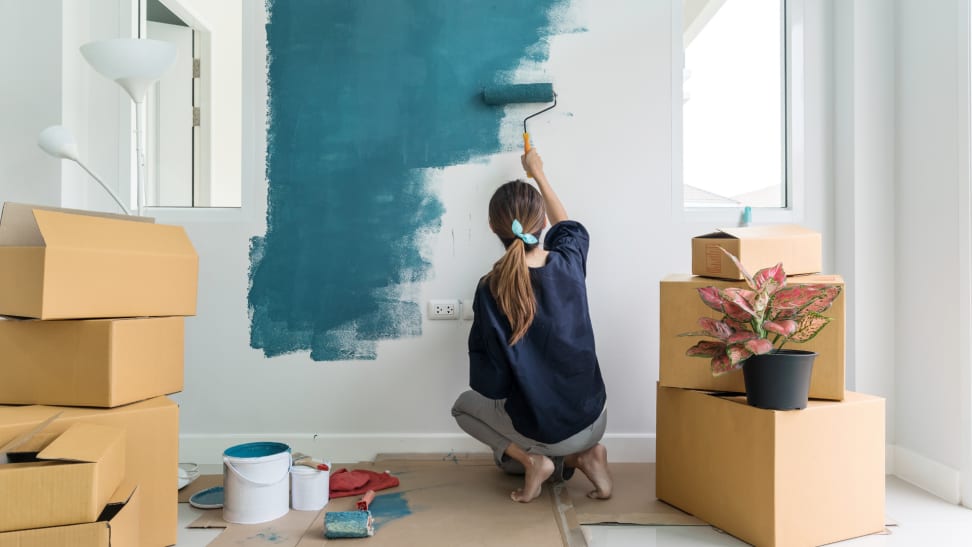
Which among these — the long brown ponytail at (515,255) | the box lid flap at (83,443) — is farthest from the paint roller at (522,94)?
the box lid flap at (83,443)

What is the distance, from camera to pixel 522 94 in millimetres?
2512

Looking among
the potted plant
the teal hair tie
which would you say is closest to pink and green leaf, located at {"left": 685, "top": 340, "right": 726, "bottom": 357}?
the potted plant

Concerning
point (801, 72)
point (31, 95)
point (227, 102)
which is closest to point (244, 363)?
point (227, 102)

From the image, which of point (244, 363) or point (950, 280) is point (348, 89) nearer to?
point (244, 363)

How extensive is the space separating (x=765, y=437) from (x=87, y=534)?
1598mm

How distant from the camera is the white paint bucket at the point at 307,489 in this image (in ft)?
6.70

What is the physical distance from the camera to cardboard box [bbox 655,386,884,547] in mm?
1704

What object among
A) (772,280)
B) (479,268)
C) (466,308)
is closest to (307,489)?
(466,308)

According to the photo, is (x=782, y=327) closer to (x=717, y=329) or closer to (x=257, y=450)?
(x=717, y=329)

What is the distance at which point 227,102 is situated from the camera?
2.72 m

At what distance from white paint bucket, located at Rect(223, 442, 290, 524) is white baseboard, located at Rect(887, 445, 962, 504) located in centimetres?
212

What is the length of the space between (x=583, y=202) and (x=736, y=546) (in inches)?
52.6

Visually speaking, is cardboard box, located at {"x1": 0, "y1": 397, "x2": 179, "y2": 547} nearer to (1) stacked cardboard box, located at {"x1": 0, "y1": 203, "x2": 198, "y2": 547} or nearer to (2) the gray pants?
(1) stacked cardboard box, located at {"x1": 0, "y1": 203, "x2": 198, "y2": 547}

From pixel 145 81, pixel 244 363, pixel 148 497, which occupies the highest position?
pixel 145 81
